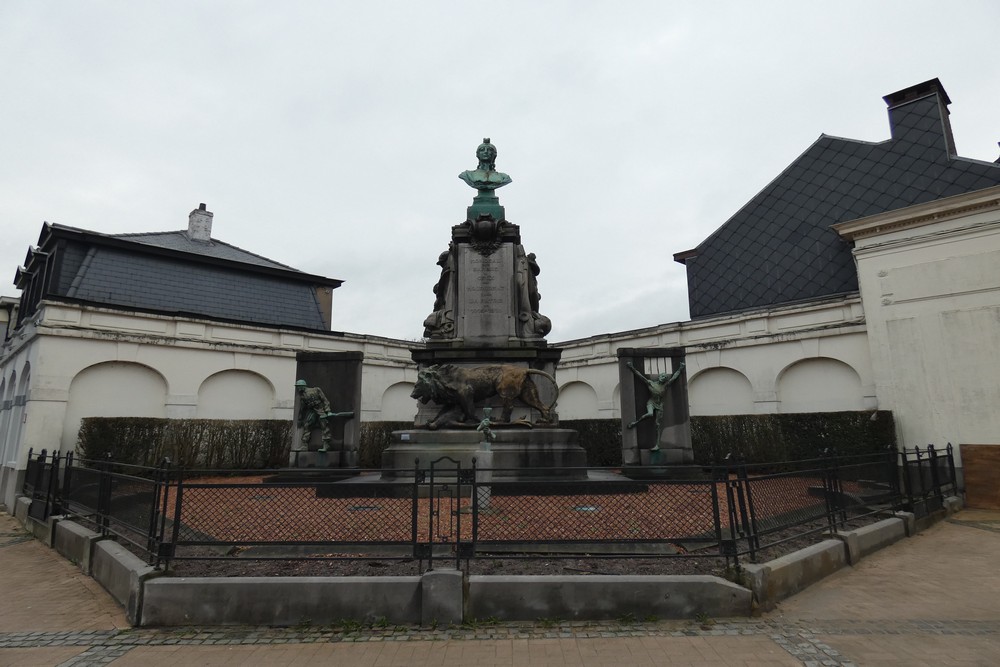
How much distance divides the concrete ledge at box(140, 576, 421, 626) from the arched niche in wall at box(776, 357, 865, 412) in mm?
15944

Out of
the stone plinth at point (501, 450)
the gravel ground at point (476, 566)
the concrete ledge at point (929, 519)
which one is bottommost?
the concrete ledge at point (929, 519)

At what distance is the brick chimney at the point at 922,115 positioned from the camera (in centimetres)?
1789

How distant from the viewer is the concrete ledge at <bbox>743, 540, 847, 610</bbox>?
14.7 ft

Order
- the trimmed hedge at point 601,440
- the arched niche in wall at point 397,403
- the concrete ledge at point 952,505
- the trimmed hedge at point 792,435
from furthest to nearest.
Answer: the arched niche in wall at point 397,403 < the trimmed hedge at point 601,440 < the trimmed hedge at point 792,435 < the concrete ledge at point 952,505

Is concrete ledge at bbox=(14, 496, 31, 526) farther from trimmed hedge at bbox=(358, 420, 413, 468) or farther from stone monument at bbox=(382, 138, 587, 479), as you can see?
trimmed hedge at bbox=(358, 420, 413, 468)

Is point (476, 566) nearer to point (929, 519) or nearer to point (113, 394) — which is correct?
point (929, 519)

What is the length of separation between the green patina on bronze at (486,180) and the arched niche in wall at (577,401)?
1198cm

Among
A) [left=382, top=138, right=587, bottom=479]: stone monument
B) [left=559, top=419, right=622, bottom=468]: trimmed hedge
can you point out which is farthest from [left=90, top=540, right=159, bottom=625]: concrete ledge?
[left=559, top=419, right=622, bottom=468]: trimmed hedge

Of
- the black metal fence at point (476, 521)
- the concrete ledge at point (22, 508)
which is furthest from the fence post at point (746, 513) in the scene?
the concrete ledge at point (22, 508)

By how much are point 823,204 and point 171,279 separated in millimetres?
24947

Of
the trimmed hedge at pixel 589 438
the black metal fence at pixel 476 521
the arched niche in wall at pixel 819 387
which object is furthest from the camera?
the arched niche in wall at pixel 819 387

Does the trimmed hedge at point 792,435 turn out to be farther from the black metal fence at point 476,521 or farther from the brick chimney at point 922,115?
the brick chimney at point 922,115

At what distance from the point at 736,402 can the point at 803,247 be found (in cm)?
694

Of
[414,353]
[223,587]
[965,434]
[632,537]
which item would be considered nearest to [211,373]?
[414,353]
